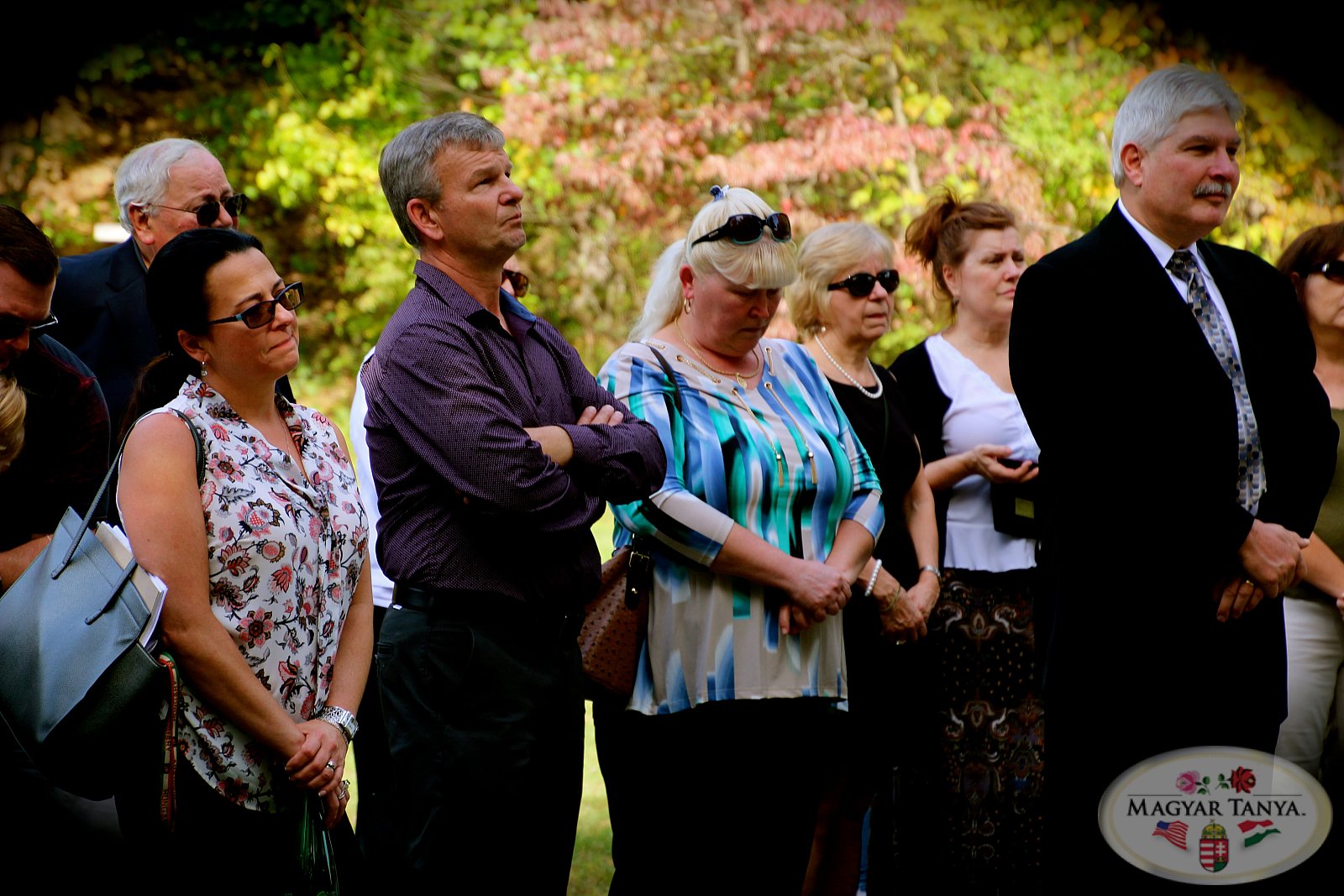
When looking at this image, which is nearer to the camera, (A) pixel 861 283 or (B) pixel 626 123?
(A) pixel 861 283

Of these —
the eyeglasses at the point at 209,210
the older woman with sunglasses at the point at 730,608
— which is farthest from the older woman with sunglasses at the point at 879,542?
the eyeglasses at the point at 209,210

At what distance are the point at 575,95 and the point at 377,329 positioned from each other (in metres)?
2.63

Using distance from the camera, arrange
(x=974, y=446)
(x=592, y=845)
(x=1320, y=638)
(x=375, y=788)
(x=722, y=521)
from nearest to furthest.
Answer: (x=722, y=521) → (x=375, y=788) → (x=1320, y=638) → (x=974, y=446) → (x=592, y=845)

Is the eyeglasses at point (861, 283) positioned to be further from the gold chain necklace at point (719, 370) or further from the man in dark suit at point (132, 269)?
the man in dark suit at point (132, 269)

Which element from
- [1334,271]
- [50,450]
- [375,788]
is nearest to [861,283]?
[1334,271]

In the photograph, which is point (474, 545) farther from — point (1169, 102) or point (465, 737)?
point (1169, 102)

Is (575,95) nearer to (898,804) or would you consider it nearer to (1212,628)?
(898,804)

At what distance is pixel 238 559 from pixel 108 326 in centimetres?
143

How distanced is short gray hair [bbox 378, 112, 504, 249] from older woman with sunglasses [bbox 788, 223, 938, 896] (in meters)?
1.37

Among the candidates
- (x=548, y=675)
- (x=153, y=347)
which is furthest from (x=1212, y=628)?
(x=153, y=347)

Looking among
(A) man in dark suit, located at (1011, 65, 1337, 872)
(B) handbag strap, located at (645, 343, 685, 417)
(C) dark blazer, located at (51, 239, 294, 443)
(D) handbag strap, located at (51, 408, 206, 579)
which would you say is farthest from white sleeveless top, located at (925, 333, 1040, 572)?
(D) handbag strap, located at (51, 408, 206, 579)

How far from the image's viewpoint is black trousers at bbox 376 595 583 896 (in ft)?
7.82

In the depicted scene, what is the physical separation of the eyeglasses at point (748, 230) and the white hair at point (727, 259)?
0.03 feet

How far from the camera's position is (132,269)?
331 cm
